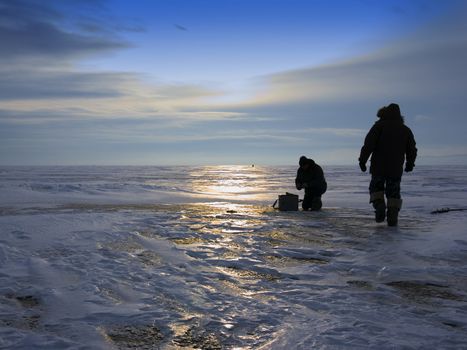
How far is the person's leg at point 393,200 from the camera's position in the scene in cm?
740

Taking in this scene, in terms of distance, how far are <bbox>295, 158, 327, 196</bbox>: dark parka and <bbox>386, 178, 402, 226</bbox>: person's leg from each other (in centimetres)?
321

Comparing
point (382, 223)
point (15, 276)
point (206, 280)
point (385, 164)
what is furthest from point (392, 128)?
point (15, 276)

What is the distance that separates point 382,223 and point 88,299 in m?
5.95

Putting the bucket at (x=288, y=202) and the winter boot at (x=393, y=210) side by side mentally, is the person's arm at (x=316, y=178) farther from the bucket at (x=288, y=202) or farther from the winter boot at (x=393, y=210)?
the winter boot at (x=393, y=210)

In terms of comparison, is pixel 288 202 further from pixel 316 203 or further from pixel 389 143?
pixel 389 143

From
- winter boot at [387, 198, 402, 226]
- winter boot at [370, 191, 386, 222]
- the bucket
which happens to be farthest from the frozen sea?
the bucket

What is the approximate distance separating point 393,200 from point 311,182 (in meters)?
3.44

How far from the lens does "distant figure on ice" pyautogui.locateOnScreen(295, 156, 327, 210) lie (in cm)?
1072

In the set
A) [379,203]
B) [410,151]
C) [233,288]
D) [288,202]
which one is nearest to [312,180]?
[288,202]

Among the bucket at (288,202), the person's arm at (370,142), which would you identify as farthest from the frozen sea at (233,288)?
the bucket at (288,202)

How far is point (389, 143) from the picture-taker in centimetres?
752

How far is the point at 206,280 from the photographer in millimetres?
4023

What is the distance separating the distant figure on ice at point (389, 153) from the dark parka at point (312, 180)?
3.06 metres

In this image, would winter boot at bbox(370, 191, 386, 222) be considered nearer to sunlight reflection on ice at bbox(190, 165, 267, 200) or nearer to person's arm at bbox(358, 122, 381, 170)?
person's arm at bbox(358, 122, 381, 170)
